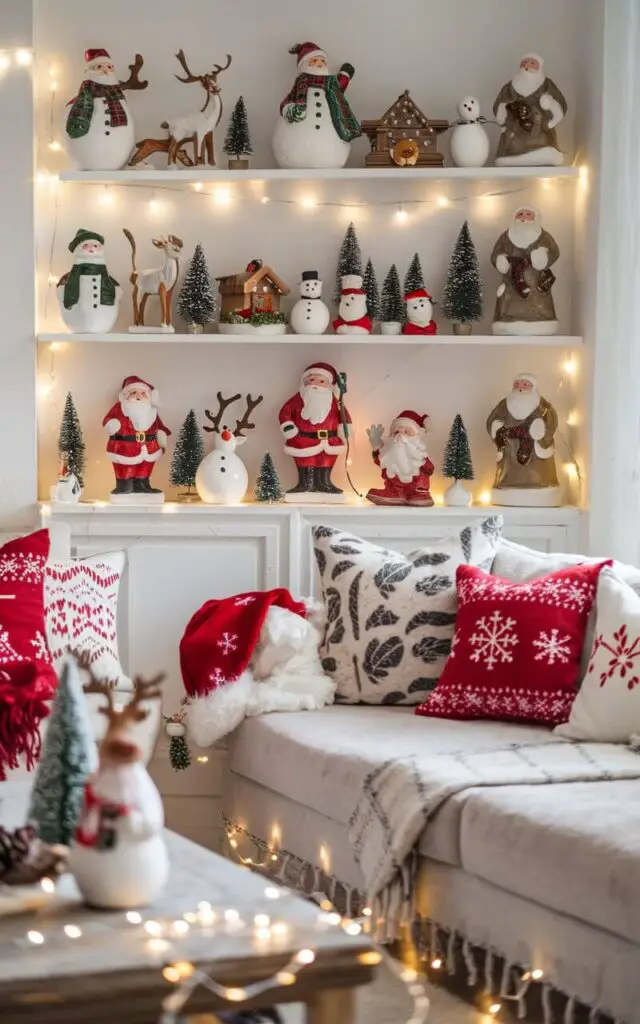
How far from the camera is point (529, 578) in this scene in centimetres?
334

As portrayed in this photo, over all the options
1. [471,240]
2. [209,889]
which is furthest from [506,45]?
[209,889]

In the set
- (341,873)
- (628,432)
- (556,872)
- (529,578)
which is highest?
(628,432)

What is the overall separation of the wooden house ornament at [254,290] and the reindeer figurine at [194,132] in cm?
31

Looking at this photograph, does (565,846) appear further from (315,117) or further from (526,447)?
(315,117)

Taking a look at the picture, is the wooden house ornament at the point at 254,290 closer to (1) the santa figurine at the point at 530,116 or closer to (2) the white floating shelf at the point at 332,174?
(2) the white floating shelf at the point at 332,174

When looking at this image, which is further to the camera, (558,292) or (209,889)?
(558,292)

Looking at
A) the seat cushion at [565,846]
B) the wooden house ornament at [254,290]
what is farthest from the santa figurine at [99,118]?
the seat cushion at [565,846]

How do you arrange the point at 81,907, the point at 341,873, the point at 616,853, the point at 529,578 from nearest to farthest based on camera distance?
1. the point at 81,907
2. the point at 616,853
3. the point at 341,873
4. the point at 529,578

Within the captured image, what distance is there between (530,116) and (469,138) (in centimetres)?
17

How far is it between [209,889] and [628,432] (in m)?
2.12

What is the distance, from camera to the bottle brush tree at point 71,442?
13.0 feet

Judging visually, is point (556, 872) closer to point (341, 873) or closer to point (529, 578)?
point (341, 873)

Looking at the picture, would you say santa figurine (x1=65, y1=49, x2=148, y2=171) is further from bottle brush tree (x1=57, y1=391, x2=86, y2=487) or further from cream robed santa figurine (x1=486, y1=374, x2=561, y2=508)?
cream robed santa figurine (x1=486, y1=374, x2=561, y2=508)

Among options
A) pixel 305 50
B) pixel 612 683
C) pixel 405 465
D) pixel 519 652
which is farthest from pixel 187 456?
pixel 612 683
